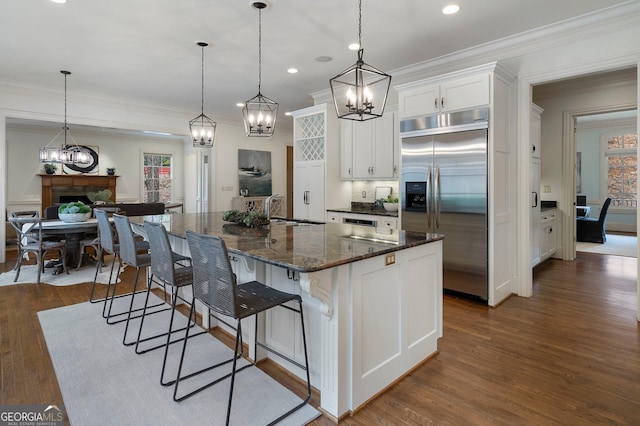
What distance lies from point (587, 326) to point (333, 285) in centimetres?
271

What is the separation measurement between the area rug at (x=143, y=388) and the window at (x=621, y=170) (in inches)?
411

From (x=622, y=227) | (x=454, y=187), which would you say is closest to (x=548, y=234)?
(x=454, y=187)

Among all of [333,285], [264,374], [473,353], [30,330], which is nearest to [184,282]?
[264,374]

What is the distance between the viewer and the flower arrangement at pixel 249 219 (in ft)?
9.75

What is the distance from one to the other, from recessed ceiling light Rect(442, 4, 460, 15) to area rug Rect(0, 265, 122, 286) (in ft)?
16.6

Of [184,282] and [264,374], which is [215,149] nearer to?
[184,282]

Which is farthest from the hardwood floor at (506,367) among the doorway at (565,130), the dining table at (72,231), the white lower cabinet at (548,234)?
the doorway at (565,130)

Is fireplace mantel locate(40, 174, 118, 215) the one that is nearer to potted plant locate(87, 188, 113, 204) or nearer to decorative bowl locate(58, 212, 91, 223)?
potted plant locate(87, 188, 113, 204)

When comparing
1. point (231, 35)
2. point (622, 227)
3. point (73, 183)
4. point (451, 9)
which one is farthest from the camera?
point (622, 227)

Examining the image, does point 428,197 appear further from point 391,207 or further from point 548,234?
point 548,234

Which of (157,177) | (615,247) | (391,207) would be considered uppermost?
(157,177)

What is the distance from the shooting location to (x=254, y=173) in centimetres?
869

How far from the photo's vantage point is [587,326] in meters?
3.08

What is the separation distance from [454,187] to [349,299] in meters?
2.47
